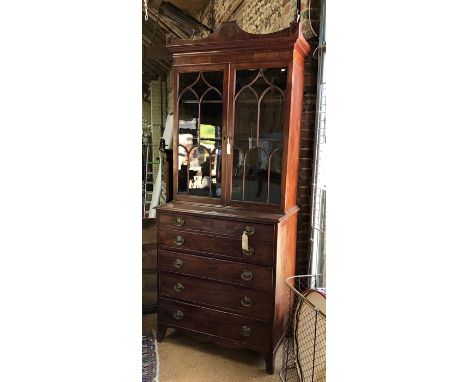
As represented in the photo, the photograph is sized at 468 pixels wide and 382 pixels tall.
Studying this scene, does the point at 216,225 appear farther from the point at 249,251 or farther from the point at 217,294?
the point at 217,294

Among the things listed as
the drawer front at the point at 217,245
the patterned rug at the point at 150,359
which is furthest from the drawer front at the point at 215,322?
the drawer front at the point at 217,245

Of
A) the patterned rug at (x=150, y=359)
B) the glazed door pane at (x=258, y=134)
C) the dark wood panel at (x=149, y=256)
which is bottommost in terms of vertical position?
the patterned rug at (x=150, y=359)

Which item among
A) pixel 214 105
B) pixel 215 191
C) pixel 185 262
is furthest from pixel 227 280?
pixel 214 105

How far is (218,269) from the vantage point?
6.69 feet

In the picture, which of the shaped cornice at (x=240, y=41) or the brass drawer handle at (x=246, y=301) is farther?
the brass drawer handle at (x=246, y=301)

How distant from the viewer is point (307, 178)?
2.30 metres

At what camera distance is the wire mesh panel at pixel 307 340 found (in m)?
1.64

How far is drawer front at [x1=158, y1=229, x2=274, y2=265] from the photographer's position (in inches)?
75.5

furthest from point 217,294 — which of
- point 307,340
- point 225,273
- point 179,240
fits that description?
point 307,340

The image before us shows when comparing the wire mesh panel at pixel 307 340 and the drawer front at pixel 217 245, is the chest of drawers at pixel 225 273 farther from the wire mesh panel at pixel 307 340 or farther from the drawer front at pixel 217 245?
the wire mesh panel at pixel 307 340

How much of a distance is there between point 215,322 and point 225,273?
31 cm

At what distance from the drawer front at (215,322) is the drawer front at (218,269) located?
20 cm
